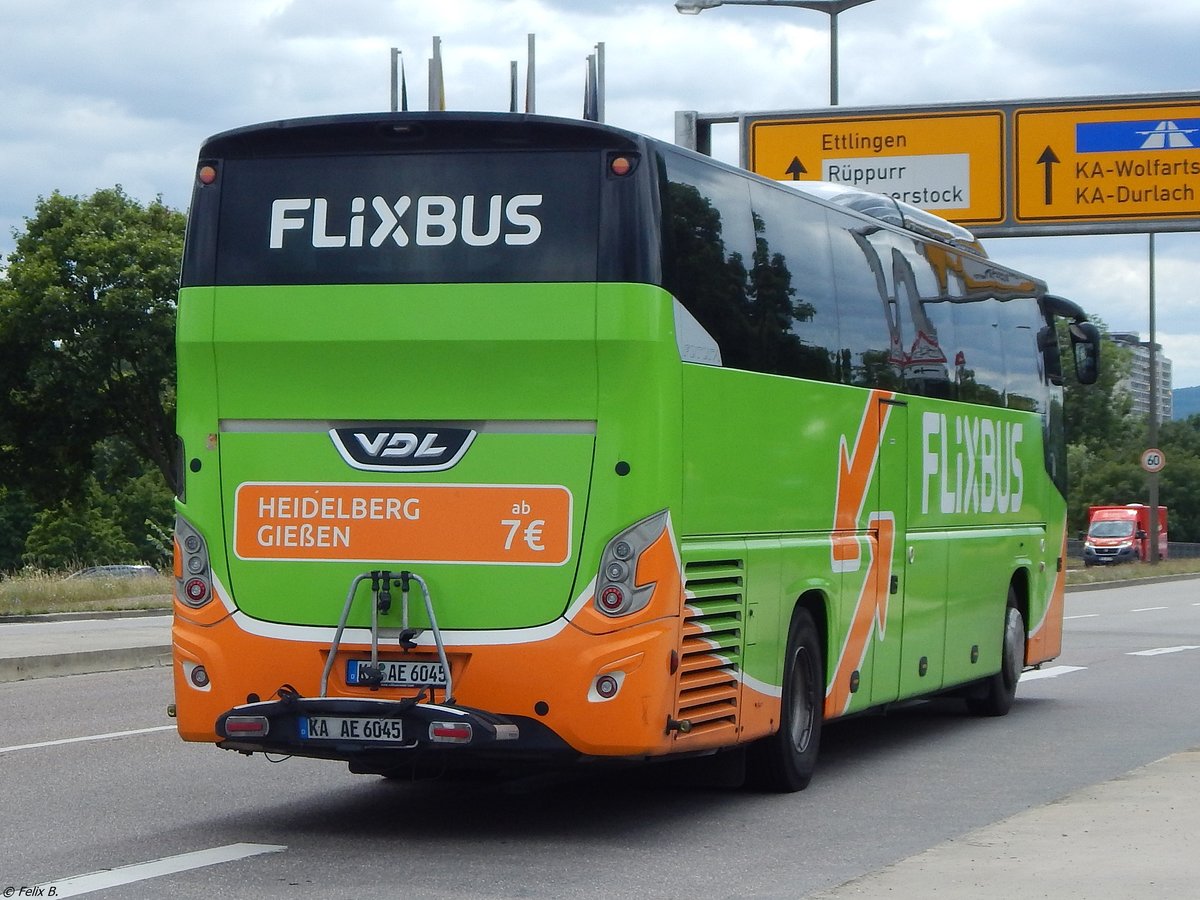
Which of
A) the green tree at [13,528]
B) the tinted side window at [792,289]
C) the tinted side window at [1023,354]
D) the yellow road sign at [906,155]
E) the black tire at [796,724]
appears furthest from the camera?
the green tree at [13,528]

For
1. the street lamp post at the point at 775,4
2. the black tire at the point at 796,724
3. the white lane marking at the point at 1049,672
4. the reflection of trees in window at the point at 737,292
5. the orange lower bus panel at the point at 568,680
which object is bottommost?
the white lane marking at the point at 1049,672

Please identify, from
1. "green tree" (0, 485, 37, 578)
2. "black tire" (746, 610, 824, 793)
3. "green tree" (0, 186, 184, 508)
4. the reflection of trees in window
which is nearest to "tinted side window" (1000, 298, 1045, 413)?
the reflection of trees in window

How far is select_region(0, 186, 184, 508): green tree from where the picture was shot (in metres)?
47.0

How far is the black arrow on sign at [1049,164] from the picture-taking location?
24.8m

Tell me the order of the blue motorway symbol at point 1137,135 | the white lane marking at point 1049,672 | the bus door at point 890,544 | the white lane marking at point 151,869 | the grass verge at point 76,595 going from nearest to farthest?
1. the white lane marking at point 151,869
2. the bus door at point 890,544
3. the white lane marking at point 1049,672
4. the blue motorway symbol at point 1137,135
5. the grass verge at point 76,595

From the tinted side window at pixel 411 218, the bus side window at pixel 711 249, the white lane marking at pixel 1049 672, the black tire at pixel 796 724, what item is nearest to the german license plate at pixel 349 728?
the tinted side window at pixel 411 218

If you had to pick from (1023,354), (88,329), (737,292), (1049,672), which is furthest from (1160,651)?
(88,329)

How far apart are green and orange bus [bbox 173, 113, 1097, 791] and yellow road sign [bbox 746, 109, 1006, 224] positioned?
15578 millimetres

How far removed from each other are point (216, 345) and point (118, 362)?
39.2 m

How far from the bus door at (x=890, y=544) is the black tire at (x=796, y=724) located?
3.78ft

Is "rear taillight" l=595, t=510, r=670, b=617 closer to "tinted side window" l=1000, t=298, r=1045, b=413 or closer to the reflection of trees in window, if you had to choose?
the reflection of trees in window

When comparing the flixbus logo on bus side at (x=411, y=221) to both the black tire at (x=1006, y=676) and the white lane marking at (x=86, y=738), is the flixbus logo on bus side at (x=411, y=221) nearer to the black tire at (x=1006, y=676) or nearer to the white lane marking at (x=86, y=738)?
the white lane marking at (x=86, y=738)

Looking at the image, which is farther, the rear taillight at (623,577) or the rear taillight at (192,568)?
the rear taillight at (192,568)

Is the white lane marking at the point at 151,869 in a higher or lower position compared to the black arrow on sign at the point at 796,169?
lower
